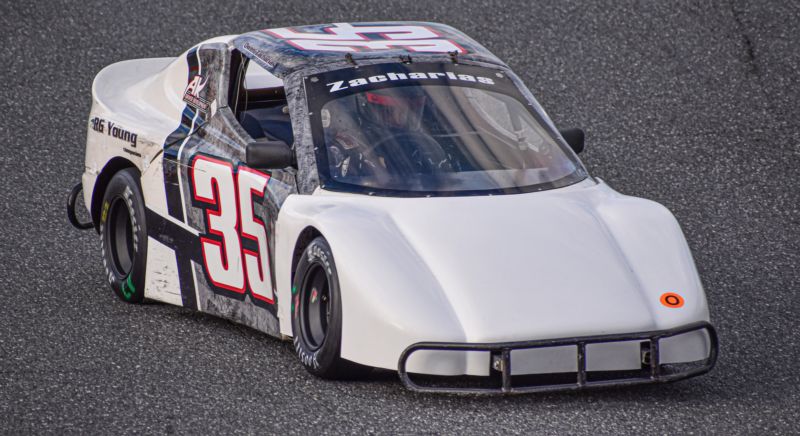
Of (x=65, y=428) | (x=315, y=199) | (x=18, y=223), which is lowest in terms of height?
(x=18, y=223)

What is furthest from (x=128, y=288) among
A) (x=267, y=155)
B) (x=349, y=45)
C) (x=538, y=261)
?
(x=538, y=261)

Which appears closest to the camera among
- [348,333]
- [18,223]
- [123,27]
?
[348,333]

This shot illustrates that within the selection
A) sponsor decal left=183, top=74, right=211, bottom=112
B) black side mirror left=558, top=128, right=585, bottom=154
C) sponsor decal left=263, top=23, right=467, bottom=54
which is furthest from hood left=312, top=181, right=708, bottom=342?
sponsor decal left=183, top=74, right=211, bottom=112

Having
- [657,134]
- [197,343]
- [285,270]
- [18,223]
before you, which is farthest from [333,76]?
[657,134]

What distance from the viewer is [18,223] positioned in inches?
335

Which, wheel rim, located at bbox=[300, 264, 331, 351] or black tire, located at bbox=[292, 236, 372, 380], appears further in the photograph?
wheel rim, located at bbox=[300, 264, 331, 351]

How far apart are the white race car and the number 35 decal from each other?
0.01 meters

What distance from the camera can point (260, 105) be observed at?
6805 millimetres

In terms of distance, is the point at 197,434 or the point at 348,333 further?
the point at 348,333

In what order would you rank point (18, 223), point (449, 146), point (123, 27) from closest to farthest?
point (449, 146) → point (18, 223) → point (123, 27)

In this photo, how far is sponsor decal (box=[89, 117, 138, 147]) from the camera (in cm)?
670

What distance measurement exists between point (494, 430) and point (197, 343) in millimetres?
1862

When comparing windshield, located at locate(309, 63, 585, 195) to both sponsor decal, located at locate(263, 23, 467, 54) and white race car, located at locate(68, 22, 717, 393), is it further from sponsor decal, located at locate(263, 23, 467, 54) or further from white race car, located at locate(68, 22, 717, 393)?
sponsor decal, located at locate(263, 23, 467, 54)

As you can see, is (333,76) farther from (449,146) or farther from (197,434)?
(197,434)
